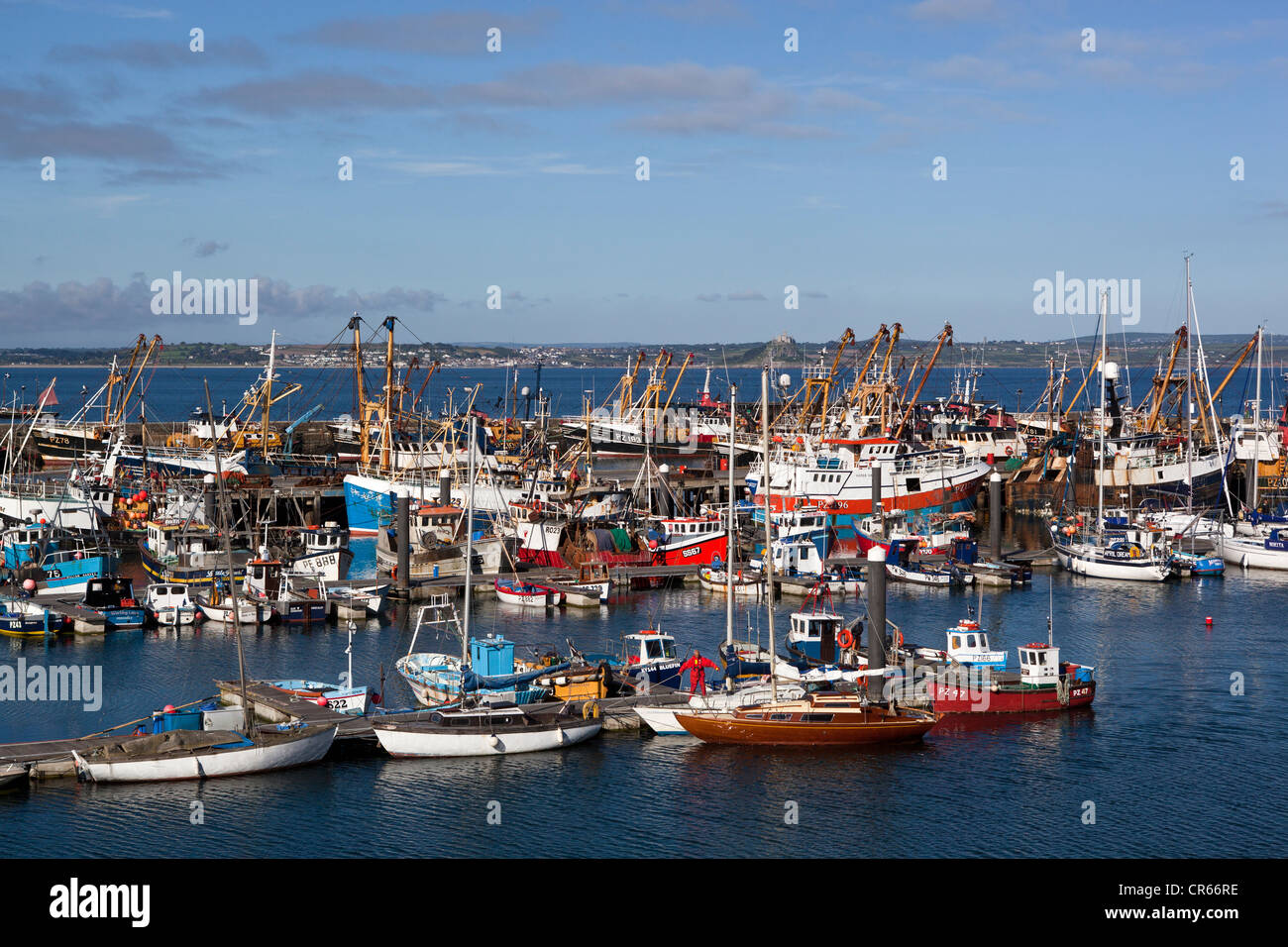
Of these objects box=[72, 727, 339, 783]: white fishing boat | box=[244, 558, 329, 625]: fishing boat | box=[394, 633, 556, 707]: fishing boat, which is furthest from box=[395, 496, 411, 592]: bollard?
box=[72, 727, 339, 783]: white fishing boat

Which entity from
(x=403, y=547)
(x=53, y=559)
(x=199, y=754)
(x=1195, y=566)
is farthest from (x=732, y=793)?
(x=1195, y=566)

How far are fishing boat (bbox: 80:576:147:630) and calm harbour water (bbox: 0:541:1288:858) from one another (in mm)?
4858

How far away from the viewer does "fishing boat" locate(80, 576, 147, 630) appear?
155ft

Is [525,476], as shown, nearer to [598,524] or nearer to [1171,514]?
[598,524]

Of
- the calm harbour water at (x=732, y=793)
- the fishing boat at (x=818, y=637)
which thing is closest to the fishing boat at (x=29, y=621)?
the calm harbour water at (x=732, y=793)

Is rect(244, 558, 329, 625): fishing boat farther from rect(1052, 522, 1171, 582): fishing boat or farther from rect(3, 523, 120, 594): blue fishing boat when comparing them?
rect(1052, 522, 1171, 582): fishing boat

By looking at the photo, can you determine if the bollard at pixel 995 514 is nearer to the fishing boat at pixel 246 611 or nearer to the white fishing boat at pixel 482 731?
the fishing boat at pixel 246 611

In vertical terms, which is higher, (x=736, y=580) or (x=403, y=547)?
(x=403, y=547)

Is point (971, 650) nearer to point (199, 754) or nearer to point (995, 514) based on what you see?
point (199, 754)

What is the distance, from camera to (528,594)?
172ft

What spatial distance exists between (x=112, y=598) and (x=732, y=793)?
27.5 metres

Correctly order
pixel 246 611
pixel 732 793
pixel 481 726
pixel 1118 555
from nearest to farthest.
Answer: pixel 732 793, pixel 481 726, pixel 246 611, pixel 1118 555
